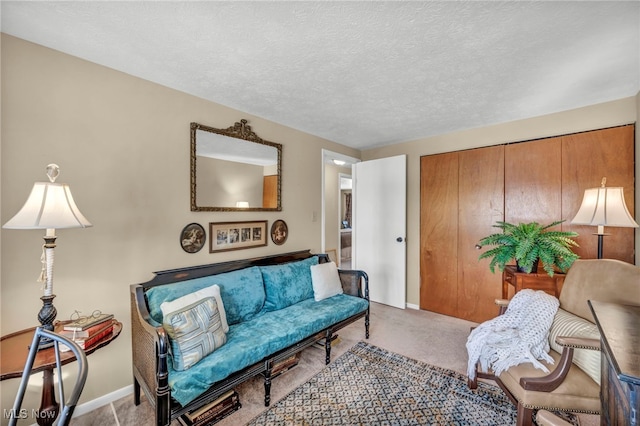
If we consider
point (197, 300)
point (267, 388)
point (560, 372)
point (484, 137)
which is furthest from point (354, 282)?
point (484, 137)

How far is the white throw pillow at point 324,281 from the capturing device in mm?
2729

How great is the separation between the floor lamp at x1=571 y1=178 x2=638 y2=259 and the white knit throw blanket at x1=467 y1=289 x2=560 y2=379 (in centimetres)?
75

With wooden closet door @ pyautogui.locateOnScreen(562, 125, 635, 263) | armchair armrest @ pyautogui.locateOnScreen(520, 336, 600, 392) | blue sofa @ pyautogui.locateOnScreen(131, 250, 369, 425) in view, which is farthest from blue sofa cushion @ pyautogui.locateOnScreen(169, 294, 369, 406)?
wooden closet door @ pyautogui.locateOnScreen(562, 125, 635, 263)

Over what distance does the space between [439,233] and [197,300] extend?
2.94 m

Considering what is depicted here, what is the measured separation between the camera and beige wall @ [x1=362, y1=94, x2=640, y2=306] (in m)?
2.41

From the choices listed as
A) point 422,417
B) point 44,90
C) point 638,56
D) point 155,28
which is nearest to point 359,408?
point 422,417

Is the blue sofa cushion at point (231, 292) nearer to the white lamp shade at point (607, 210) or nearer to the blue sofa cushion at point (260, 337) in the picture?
the blue sofa cushion at point (260, 337)

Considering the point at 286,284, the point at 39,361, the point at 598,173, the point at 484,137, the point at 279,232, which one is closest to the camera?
the point at 39,361

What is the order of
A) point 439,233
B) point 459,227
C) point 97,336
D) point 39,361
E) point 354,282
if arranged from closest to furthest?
point 39,361
point 97,336
point 354,282
point 459,227
point 439,233

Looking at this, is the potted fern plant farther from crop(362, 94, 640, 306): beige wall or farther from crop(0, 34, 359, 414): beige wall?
crop(0, 34, 359, 414): beige wall

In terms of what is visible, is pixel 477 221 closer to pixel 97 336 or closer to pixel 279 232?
pixel 279 232

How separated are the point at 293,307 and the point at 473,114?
2700 mm

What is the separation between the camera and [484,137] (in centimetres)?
313

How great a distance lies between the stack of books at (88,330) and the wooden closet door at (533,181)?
12.2ft
